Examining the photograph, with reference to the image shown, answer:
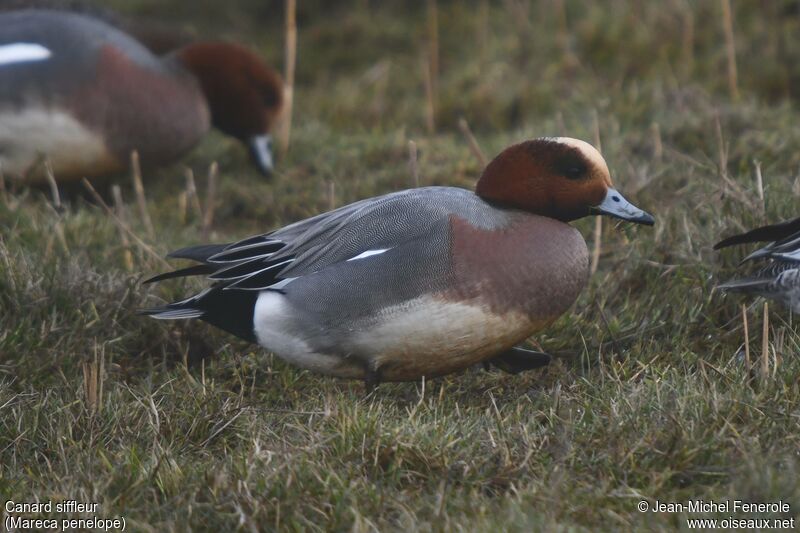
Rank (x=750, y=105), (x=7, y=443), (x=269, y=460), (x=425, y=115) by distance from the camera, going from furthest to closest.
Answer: (x=425, y=115) → (x=750, y=105) → (x=7, y=443) → (x=269, y=460)

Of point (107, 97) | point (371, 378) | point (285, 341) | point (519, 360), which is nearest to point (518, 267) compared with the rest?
point (519, 360)

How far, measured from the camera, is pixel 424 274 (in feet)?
9.32

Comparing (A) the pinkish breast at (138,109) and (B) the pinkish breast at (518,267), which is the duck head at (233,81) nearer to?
(A) the pinkish breast at (138,109)

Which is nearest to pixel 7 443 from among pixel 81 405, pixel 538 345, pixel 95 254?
pixel 81 405

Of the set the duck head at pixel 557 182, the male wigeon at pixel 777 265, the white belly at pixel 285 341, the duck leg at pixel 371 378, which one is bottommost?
the duck leg at pixel 371 378

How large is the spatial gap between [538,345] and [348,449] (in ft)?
3.17

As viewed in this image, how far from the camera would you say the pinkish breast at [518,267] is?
281 cm

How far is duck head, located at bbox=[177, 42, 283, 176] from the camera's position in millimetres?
5438

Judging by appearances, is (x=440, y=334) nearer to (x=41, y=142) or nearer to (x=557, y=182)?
(x=557, y=182)

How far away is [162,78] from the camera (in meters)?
5.17

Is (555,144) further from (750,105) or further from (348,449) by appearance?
(750,105)

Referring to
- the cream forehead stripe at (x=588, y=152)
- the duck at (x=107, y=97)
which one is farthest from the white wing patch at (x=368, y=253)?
the duck at (x=107, y=97)

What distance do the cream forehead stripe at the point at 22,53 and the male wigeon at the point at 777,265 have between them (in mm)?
→ 3084

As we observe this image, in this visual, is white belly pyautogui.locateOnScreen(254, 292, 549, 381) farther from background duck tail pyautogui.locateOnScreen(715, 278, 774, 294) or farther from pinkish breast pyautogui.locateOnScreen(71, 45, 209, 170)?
pinkish breast pyautogui.locateOnScreen(71, 45, 209, 170)
